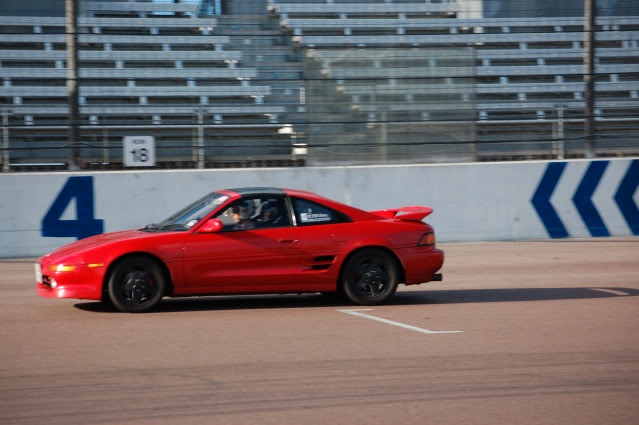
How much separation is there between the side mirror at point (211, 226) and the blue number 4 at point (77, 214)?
275 inches

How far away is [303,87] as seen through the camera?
682 inches

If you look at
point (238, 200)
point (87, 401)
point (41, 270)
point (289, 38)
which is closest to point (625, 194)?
point (289, 38)

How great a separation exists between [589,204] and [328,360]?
11730mm

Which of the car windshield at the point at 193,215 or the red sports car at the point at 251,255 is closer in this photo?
the red sports car at the point at 251,255

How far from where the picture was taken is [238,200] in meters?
8.90

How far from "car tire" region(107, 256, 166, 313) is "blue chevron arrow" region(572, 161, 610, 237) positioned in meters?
10.7

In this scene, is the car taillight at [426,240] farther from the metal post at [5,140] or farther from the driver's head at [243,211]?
the metal post at [5,140]

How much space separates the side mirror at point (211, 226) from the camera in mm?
8531

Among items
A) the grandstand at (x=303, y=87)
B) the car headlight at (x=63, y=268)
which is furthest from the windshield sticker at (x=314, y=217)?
the grandstand at (x=303, y=87)

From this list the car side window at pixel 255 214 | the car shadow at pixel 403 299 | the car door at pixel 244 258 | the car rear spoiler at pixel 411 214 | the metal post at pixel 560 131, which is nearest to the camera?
the car door at pixel 244 258

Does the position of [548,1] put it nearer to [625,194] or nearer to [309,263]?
[625,194]

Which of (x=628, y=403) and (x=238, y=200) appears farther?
(x=238, y=200)

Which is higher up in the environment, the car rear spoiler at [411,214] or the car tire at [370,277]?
the car rear spoiler at [411,214]

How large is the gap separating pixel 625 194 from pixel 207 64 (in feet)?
30.8
